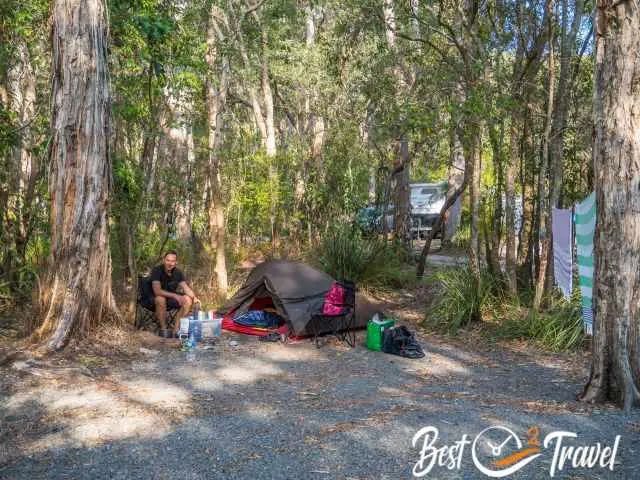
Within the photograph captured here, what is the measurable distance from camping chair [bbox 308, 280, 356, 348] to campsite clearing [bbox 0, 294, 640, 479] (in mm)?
746

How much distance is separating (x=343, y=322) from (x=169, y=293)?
229cm

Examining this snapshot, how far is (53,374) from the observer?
6.48 metres

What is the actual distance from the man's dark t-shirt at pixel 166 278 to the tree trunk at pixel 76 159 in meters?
1.23

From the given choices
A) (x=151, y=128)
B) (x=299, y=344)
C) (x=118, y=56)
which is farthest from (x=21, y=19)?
(x=299, y=344)

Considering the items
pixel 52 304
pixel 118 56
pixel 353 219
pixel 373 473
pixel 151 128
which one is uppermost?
pixel 118 56

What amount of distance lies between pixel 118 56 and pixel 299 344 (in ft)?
15.5

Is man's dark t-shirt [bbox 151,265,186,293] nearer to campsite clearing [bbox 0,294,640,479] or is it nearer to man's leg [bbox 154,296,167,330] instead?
man's leg [bbox 154,296,167,330]

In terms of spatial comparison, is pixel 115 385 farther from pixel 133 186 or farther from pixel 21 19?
pixel 21 19

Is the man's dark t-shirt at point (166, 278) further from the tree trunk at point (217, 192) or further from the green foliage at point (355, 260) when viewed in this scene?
the green foliage at point (355, 260)

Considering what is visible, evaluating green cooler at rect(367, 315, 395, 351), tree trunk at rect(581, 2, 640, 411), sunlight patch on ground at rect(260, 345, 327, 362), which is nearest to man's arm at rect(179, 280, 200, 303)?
sunlight patch on ground at rect(260, 345, 327, 362)

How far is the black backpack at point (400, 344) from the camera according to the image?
318 inches

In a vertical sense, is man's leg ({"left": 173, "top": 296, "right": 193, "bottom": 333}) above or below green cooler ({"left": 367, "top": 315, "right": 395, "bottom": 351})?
above

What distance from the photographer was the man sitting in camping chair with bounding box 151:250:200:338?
8.88m

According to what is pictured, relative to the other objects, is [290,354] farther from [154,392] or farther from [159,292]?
[154,392]
